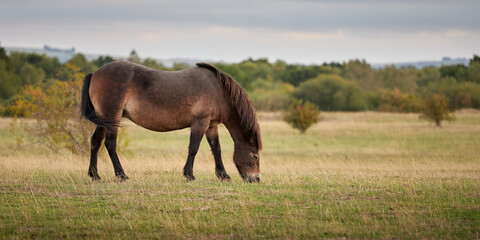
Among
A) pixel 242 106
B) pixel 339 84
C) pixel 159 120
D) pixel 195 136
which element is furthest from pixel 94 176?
pixel 339 84

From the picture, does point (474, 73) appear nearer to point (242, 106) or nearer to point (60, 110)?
point (60, 110)

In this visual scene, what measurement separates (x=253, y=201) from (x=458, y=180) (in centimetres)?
537

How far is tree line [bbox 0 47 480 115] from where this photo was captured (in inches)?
2800

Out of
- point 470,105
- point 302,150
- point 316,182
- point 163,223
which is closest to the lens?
point 163,223

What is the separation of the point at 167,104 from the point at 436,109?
36.7m

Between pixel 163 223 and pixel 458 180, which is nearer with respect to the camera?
pixel 163 223

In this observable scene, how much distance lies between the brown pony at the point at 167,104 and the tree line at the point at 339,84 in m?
37.0

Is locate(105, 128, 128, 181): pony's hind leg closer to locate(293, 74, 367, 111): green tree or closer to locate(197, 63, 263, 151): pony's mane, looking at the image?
locate(197, 63, 263, 151): pony's mane

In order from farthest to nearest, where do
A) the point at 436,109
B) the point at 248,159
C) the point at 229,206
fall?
the point at 436,109
the point at 248,159
the point at 229,206

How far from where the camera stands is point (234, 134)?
11375mm

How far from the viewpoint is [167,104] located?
10.8 m

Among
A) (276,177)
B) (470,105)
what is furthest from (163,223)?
(470,105)

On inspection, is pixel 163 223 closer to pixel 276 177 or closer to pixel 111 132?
pixel 111 132

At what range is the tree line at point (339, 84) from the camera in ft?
233
